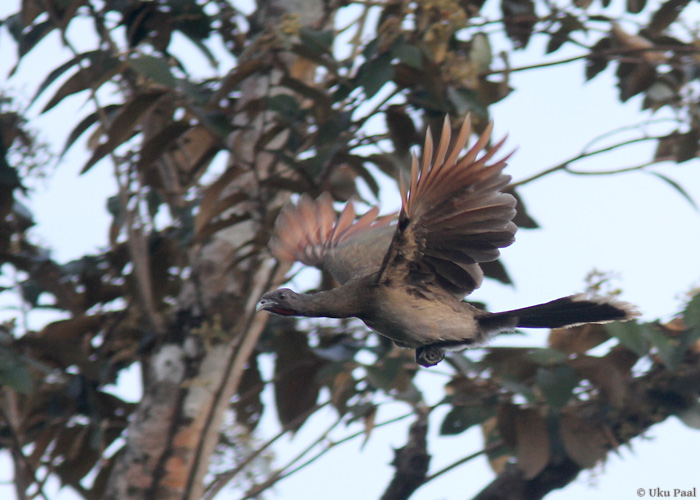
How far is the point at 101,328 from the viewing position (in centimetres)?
474

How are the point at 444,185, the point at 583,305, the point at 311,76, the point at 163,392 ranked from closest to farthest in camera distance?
the point at 444,185 < the point at 583,305 < the point at 163,392 < the point at 311,76

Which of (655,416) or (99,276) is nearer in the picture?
(655,416)

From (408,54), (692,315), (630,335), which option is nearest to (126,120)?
(408,54)

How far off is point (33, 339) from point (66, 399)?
1.31 feet

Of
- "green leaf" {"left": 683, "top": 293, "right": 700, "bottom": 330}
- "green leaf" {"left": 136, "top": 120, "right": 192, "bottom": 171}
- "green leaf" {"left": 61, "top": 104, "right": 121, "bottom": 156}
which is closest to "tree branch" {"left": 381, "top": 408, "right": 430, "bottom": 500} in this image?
"green leaf" {"left": 683, "top": 293, "right": 700, "bottom": 330}

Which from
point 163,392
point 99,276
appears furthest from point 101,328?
point 163,392

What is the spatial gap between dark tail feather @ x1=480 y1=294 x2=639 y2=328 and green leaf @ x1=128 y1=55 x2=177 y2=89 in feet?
5.67

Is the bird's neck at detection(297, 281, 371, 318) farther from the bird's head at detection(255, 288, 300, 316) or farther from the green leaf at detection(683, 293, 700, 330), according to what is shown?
the green leaf at detection(683, 293, 700, 330)

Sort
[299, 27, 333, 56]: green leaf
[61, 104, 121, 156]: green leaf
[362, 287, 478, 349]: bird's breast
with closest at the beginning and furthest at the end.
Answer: [362, 287, 478, 349]: bird's breast, [299, 27, 333, 56]: green leaf, [61, 104, 121, 156]: green leaf

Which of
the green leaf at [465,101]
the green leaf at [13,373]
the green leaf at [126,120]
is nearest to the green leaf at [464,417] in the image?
the green leaf at [465,101]

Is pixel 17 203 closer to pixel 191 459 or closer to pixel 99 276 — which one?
pixel 99 276

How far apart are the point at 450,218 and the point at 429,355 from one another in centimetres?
74

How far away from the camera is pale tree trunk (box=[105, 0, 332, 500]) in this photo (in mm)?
3959

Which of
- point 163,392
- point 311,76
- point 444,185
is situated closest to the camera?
point 444,185
